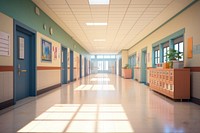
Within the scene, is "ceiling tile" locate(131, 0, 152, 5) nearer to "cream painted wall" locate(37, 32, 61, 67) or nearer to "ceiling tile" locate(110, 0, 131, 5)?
"ceiling tile" locate(110, 0, 131, 5)

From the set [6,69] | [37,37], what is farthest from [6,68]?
[37,37]

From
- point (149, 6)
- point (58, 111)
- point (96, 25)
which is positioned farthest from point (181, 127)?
point (96, 25)

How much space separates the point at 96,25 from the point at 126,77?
10536mm

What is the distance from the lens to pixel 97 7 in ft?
21.3

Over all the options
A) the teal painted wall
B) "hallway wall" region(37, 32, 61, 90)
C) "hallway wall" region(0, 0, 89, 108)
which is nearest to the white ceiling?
the teal painted wall

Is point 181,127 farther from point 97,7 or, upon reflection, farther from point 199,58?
point 97,7

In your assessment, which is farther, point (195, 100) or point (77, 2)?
point (77, 2)

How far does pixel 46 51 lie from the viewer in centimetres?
770

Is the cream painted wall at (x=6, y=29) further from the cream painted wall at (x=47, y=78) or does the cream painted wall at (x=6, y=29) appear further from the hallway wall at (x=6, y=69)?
the cream painted wall at (x=47, y=78)

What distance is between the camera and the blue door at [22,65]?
5.65 meters

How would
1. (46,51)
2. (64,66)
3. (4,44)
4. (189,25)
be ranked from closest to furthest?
(4,44)
(189,25)
(46,51)
(64,66)

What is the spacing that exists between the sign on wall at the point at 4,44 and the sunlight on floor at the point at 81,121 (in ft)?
5.61

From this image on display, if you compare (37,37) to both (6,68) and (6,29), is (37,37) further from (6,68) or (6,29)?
(6,68)

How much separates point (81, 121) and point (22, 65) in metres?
3.38
